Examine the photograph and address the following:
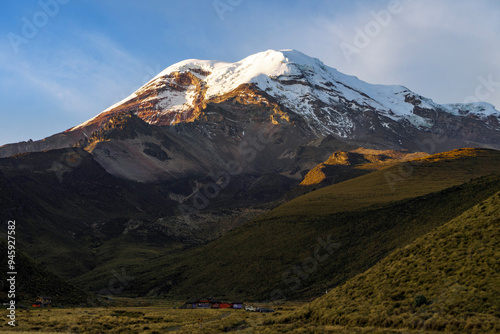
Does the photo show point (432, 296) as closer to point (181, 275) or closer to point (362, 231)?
point (362, 231)

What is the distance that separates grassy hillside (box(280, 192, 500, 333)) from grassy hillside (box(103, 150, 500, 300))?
4593 cm

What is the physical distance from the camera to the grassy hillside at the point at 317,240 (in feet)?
328

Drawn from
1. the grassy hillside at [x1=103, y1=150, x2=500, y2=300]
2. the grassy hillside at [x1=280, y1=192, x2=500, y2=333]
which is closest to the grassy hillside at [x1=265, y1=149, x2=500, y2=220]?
the grassy hillside at [x1=103, y1=150, x2=500, y2=300]

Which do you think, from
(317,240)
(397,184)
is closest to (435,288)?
(317,240)

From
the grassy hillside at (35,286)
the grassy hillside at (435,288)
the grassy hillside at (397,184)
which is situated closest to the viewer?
the grassy hillside at (435,288)

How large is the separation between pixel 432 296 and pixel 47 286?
56.6 metres

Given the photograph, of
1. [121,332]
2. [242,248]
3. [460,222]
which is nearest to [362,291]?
[460,222]

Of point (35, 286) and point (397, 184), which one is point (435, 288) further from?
point (397, 184)

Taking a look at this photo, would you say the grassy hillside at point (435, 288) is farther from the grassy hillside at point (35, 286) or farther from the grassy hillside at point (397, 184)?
the grassy hillside at point (397, 184)

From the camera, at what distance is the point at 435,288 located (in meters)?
38.8

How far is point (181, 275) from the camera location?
130m

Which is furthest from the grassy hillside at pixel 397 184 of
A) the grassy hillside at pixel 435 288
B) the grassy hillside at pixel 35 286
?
the grassy hillside at pixel 435 288

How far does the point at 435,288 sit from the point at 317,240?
7862 cm

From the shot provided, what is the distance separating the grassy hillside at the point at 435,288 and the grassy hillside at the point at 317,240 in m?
45.9
